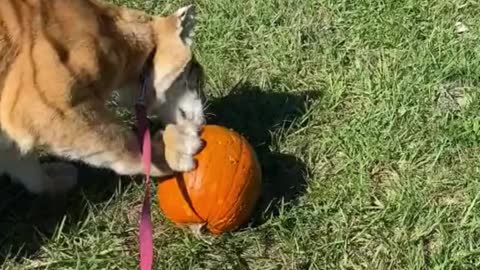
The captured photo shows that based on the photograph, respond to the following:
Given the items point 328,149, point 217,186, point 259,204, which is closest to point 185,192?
point 217,186

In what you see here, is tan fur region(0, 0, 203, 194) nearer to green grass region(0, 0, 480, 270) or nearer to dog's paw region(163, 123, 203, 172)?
dog's paw region(163, 123, 203, 172)

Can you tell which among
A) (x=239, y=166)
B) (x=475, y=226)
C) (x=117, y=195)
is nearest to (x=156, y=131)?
(x=117, y=195)

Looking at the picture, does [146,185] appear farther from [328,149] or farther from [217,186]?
[328,149]

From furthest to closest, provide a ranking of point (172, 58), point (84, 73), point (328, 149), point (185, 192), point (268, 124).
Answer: point (268, 124), point (328, 149), point (172, 58), point (185, 192), point (84, 73)

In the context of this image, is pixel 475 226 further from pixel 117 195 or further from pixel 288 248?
pixel 117 195

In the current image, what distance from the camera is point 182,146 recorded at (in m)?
3.92

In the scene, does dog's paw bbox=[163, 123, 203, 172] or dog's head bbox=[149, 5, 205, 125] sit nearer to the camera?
dog's paw bbox=[163, 123, 203, 172]

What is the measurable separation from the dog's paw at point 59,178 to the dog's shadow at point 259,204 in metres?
0.04

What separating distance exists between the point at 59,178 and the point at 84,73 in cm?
73

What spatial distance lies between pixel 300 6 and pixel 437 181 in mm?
1596

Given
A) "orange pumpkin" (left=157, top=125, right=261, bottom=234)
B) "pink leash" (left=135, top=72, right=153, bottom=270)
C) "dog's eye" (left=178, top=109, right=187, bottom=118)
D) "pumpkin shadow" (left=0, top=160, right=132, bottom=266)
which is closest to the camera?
"pink leash" (left=135, top=72, right=153, bottom=270)

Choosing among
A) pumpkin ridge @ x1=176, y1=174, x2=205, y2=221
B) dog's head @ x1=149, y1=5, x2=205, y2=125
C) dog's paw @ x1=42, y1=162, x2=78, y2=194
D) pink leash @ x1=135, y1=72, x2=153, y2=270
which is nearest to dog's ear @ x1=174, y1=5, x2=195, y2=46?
dog's head @ x1=149, y1=5, x2=205, y2=125

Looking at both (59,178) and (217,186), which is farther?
(59,178)

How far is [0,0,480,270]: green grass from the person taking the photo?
13.1 feet
